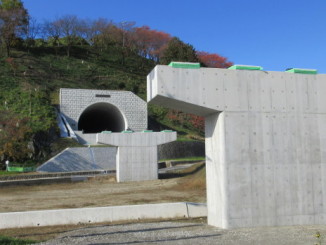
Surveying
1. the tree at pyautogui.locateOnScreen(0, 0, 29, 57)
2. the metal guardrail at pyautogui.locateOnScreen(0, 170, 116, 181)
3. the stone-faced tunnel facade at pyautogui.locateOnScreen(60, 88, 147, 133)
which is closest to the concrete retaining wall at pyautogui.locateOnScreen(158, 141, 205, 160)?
the stone-faced tunnel facade at pyautogui.locateOnScreen(60, 88, 147, 133)

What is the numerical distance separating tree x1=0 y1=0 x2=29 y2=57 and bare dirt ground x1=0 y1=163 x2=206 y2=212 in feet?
111

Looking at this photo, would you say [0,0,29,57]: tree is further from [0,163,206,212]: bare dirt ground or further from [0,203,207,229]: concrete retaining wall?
[0,203,207,229]: concrete retaining wall

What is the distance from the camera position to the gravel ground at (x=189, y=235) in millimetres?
6762

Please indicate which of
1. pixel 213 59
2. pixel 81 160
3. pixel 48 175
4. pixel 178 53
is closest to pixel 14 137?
pixel 81 160

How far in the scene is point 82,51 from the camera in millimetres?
62844

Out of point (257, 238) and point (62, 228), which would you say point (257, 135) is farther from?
point (62, 228)

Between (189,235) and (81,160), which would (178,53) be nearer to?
(81,160)

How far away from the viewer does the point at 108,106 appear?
39.7 metres

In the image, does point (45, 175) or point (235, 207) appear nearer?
point (235, 207)

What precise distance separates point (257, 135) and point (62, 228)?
5824 mm

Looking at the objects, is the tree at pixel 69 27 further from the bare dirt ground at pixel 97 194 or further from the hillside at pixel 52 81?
the bare dirt ground at pixel 97 194

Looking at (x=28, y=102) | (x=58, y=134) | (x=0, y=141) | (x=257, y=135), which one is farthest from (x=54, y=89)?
(x=257, y=135)

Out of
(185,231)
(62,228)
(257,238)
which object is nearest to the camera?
(257,238)

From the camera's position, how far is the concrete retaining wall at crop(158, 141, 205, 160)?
121 feet
